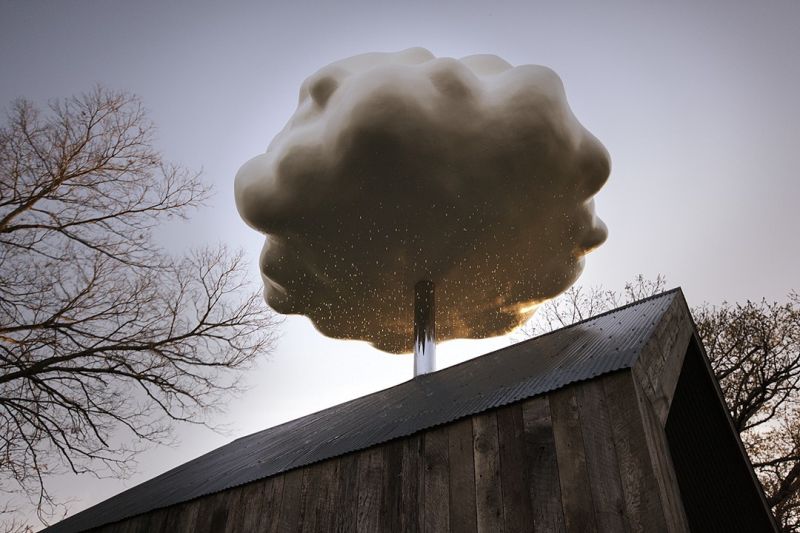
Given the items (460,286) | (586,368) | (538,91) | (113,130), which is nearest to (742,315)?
(460,286)

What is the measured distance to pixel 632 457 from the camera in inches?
110

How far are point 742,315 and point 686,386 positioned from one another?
11.9 m

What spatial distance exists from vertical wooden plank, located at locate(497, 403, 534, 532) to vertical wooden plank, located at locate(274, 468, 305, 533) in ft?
6.27

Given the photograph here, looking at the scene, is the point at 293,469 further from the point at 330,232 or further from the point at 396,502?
the point at 330,232

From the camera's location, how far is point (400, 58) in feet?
32.5

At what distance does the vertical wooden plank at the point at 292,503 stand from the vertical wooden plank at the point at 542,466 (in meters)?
2.09

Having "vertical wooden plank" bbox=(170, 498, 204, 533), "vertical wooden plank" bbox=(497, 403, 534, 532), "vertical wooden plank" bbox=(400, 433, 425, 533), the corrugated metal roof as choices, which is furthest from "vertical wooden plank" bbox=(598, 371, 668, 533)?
"vertical wooden plank" bbox=(170, 498, 204, 533)

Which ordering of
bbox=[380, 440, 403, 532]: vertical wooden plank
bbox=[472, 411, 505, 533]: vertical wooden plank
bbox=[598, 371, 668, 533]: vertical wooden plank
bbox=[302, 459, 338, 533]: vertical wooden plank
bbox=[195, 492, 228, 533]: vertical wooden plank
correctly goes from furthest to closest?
bbox=[195, 492, 228, 533]: vertical wooden plank
bbox=[302, 459, 338, 533]: vertical wooden plank
bbox=[380, 440, 403, 532]: vertical wooden plank
bbox=[472, 411, 505, 533]: vertical wooden plank
bbox=[598, 371, 668, 533]: vertical wooden plank

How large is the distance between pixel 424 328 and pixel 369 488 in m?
7.54

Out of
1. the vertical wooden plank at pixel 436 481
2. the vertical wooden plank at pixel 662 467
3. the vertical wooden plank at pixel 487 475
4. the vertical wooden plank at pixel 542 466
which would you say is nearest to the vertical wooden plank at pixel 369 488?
the vertical wooden plank at pixel 436 481

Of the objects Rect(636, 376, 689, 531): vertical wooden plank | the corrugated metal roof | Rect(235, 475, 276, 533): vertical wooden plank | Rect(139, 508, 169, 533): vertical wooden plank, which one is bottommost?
Rect(636, 376, 689, 531): vertical wooden plank

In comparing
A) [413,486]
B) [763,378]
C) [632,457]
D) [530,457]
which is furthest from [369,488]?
[763,378]

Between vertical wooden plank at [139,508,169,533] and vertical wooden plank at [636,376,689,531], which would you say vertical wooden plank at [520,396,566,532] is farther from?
vertical wooden plank at [139,508,169,533]

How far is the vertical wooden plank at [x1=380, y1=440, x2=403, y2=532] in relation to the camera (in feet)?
12.2
